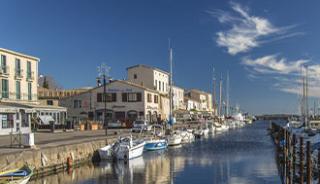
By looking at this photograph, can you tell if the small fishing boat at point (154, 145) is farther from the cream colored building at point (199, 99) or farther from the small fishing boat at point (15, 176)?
the cream colored building at point (199, 99)

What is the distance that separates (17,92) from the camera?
60656 mm

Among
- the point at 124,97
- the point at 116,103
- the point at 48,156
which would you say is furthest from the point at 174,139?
the point at 48,156

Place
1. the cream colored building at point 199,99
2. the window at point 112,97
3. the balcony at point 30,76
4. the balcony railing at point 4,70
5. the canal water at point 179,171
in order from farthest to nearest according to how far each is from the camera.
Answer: the cream colored building at point 199,99
the window at point 112,97
the balcony at point 30,76
the balcony railing at point 4,70
the canal water at point 179,171

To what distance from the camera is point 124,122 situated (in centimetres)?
8212

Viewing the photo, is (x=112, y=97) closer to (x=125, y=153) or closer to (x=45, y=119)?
(x=45, y=119)

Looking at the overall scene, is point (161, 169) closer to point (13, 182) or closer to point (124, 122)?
point (13, 182)

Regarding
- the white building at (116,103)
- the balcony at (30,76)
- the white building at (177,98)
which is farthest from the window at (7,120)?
the white building at (177,98)

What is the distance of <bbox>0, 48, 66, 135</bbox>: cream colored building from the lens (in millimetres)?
53469

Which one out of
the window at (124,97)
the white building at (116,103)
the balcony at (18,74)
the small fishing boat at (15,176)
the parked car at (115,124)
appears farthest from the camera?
the window at (124,97)

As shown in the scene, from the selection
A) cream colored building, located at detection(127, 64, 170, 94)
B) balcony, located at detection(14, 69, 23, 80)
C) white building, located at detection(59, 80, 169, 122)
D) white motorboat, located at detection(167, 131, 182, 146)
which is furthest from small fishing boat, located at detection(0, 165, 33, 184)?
cream colored building, located at detection(127, 64, 170, 94)

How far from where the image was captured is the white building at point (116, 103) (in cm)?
8675

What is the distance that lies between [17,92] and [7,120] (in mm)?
7806

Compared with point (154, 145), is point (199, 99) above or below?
above

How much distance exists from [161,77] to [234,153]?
59997 millimetres
